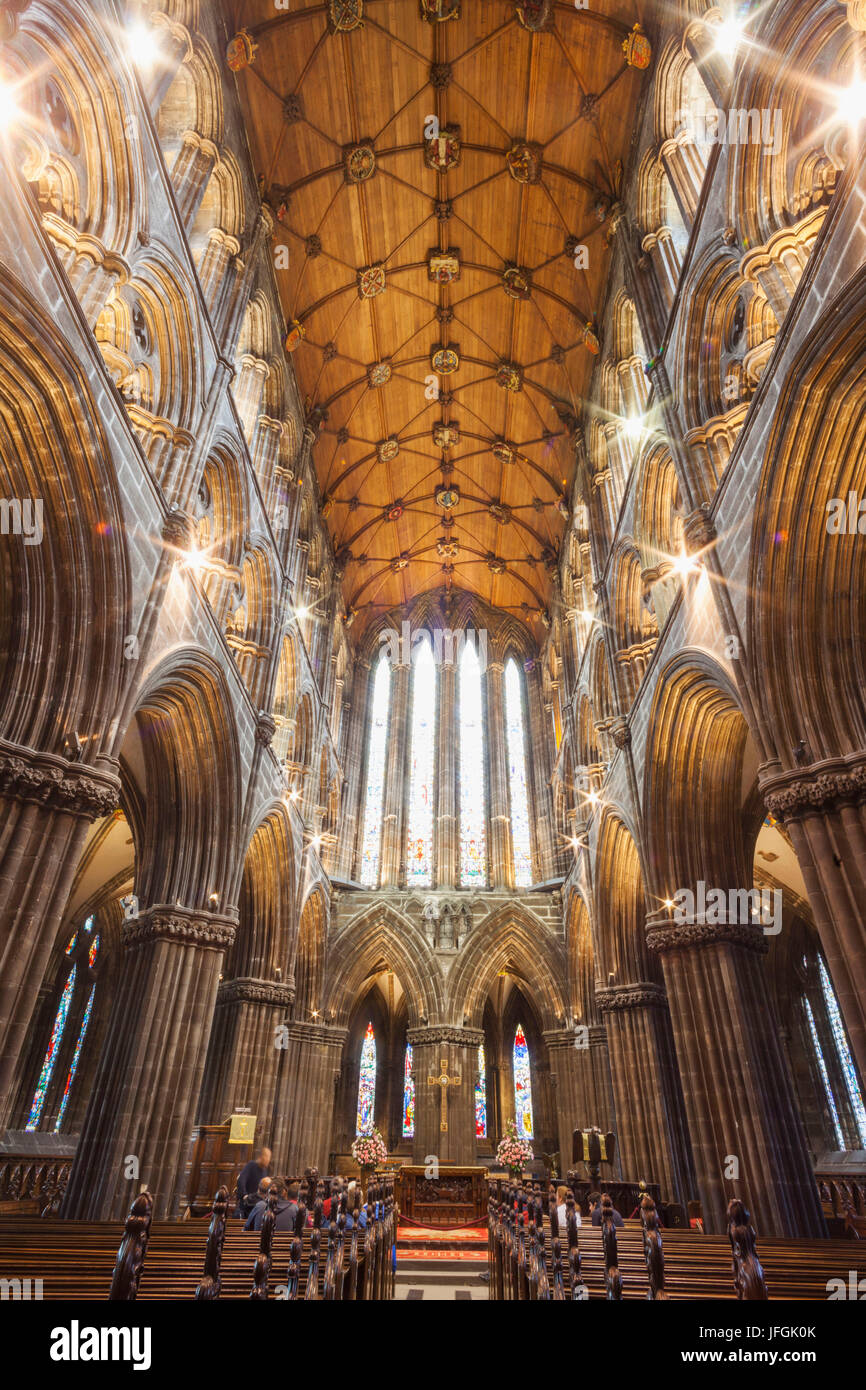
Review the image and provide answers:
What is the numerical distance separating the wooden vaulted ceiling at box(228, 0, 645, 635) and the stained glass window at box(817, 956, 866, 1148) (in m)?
13.9

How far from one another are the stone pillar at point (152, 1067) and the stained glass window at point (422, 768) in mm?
12569

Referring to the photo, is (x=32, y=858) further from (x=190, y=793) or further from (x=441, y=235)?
(x=441, y=235)

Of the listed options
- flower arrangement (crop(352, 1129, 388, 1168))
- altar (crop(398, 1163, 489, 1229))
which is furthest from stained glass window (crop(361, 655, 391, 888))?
altar (crop(398, 1163, 489, 1229))

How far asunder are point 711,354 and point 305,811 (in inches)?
515

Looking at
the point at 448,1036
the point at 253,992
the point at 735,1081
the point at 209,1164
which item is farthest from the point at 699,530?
the point at 448,1036

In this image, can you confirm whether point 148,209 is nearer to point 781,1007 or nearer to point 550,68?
point 550,68

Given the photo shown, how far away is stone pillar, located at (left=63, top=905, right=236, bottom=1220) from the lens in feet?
32.0

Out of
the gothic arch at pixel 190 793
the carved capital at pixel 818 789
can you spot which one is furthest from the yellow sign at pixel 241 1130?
the carved capital at pixel 818 789

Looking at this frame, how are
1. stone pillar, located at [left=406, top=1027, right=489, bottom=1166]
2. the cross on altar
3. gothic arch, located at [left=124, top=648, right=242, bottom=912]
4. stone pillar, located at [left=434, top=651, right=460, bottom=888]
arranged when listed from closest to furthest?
gothic arch, located at [left=124, top=648, right=242, bottom=912], stone pillar, located at [left=406, top=1027, right=489, bottom=1166], the cross on altar, stone pillar, located at [left=434, top=651, right=460, bottom=888]

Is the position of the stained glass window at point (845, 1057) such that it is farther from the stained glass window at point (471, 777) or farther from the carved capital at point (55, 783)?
the carved capital at point (55, 783)

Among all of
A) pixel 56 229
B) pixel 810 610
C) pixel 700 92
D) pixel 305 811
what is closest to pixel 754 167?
pixel 700 92

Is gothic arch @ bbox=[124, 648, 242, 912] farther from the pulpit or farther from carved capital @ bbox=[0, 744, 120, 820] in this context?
carved capital @ bbox=[0, 744, 120, 820]

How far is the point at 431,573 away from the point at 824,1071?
19.4 metres

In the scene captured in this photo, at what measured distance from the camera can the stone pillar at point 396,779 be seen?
77.5 feet
